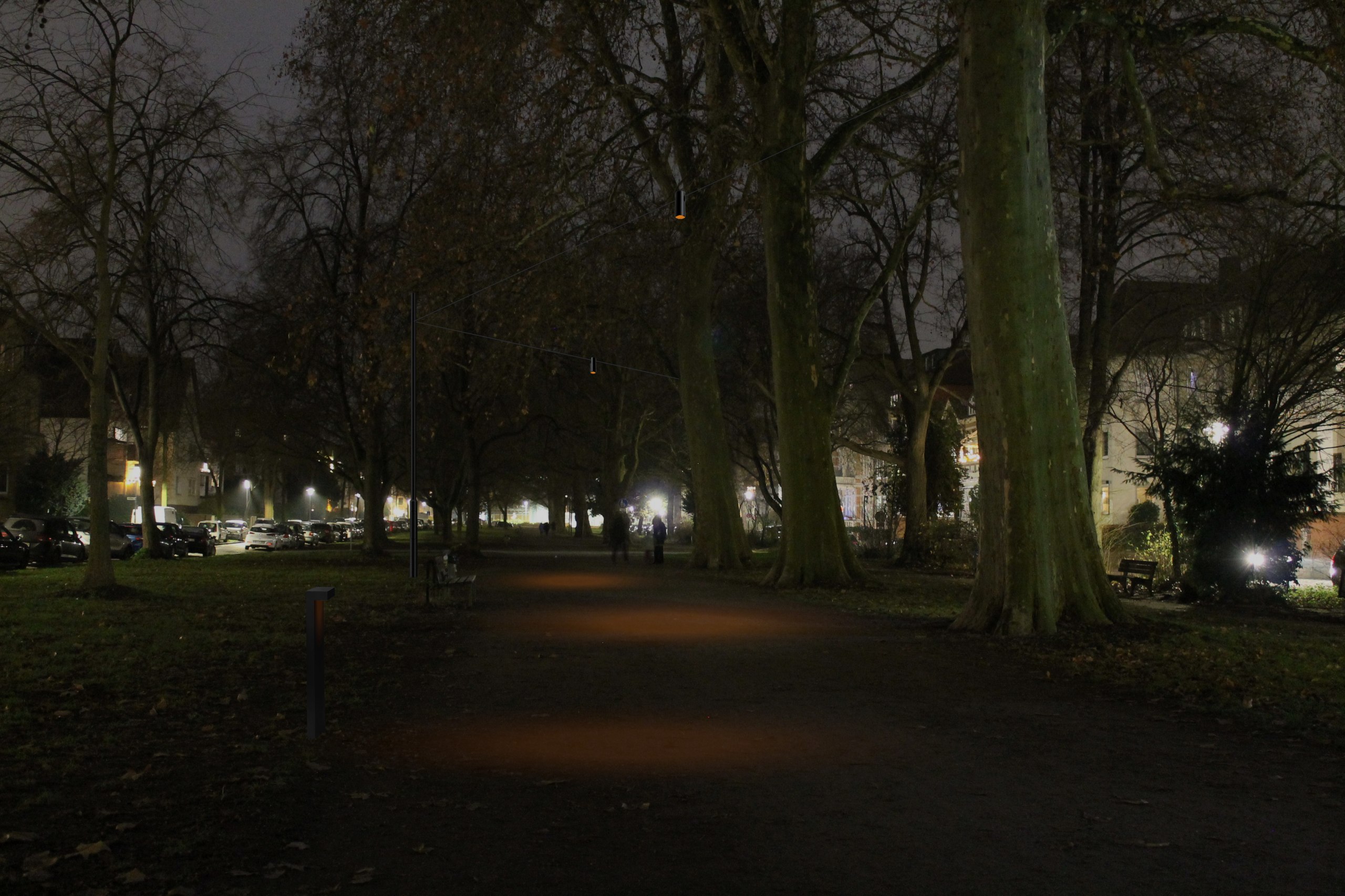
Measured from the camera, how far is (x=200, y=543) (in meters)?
52.9

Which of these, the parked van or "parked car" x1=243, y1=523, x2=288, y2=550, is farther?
the parked van

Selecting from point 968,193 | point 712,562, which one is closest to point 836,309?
point 712,562

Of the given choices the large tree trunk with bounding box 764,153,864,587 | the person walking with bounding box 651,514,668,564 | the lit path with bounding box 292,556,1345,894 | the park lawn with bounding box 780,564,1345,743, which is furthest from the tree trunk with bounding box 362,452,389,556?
the lit path with bounding box 292,556,1345,894

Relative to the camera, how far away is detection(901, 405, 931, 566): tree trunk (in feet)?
128

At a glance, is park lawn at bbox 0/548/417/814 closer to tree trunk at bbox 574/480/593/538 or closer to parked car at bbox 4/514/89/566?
parked car at bbox 4/514/89/566

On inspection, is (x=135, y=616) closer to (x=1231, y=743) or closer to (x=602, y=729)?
(x=602, y=729)

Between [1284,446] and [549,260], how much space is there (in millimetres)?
15633

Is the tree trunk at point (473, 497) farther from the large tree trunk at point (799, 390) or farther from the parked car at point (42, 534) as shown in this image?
the large tree trunk at point (799, 390)

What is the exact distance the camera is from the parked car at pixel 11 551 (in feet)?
113

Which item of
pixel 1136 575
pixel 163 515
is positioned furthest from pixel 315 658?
pixel 163 515

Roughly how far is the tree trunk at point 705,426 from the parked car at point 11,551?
769 inches

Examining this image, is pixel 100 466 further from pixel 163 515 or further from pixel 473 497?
pixel 163 515

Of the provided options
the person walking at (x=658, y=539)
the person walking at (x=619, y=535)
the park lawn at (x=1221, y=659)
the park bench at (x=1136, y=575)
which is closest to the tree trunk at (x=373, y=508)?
the person walking at (x=619, y=535)

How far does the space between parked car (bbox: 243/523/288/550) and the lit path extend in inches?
2098
